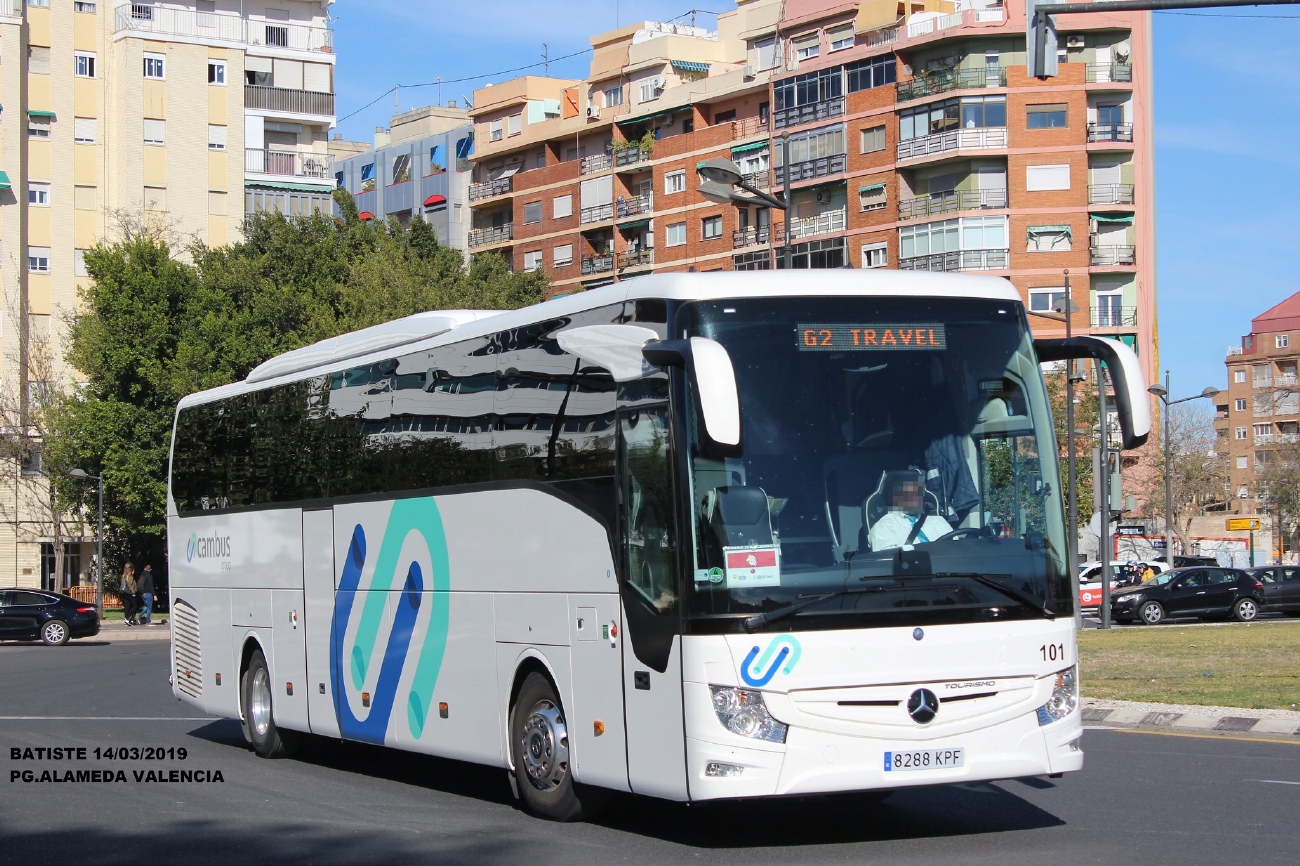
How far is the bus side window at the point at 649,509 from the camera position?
29.3 ft

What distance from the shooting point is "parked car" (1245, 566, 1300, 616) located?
43781mm

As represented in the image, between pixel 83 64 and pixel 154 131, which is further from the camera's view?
pixel 83 64

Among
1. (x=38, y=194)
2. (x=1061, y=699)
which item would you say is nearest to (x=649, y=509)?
(x=1061, y=699)

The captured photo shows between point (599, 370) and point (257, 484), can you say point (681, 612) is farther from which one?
point (257, 484)

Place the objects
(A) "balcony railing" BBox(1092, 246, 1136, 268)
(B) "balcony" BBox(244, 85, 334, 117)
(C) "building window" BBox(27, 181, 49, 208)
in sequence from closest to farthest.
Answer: (C) "building window" BBox(27, 181, 49, 208)
(A) "balcony railing" BBox(1092, 246, 1136, 268)
(B) "balcony" BBox(244, 85, 334, 117)

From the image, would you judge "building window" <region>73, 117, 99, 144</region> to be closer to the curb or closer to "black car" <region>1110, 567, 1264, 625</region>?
"black car" <region>1110, 567, 1264, 625</region>

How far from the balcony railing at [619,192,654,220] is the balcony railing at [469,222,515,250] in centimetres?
974

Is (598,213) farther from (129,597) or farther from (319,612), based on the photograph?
(319,612)

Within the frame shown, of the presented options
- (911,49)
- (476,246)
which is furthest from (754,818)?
(476,246)

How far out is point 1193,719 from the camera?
1582 cm

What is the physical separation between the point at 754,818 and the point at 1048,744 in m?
2.16

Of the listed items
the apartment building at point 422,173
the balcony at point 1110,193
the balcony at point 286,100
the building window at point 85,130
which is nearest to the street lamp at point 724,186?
the balcony at point 1110,193

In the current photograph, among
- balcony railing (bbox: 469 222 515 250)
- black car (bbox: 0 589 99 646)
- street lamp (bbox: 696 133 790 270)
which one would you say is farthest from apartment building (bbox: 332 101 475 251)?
street lamp (bbox: 696 133 790 270)

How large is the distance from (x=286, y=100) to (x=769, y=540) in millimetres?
70420
